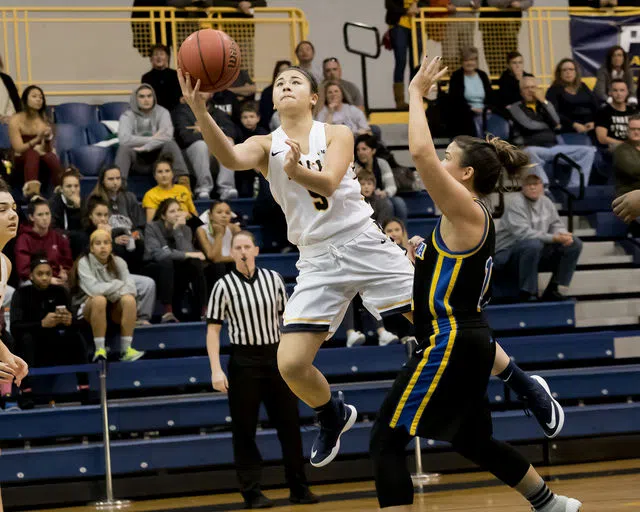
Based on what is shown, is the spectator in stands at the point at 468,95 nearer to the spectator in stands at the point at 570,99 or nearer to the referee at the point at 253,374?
the spectator in stands at the point at 570,99

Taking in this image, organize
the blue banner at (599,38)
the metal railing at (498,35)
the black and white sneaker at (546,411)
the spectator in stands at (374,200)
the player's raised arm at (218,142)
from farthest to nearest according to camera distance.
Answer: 1. the blue banner at (599,38)
2. the metal railing at (498,35)
3. the spectator in stands at (374,200)
4. the black and white sneaker at (546,411)
5. the player's raised arm at (218,142)

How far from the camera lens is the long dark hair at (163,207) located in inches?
400

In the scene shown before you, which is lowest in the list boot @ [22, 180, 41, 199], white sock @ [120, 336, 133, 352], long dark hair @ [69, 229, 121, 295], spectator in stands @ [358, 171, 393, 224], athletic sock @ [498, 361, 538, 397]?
white sock @ [120, 336, 133, 352]

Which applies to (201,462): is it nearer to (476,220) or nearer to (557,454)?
(557,454)

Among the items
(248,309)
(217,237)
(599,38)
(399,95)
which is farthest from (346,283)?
(599,38)

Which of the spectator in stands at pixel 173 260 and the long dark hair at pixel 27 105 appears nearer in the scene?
the spectator in stands at pixel 173 260

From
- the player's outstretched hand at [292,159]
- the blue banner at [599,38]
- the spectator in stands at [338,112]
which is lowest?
the player's outstretched hand at [292,159]

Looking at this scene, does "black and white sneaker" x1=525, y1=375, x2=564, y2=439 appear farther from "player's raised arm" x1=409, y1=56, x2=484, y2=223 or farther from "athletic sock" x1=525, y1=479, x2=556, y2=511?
"player's raised arm" x1=409, y1=56, x2=484, y2=223

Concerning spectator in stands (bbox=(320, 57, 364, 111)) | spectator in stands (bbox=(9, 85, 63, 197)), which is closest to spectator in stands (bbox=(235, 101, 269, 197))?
spectator in stands (bbox=(320, 57, 364, 111))

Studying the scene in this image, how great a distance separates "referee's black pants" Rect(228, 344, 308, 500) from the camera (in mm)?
8219

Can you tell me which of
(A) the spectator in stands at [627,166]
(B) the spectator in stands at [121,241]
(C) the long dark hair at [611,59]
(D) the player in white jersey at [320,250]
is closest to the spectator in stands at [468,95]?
(C) the long dark hair at [611,59]

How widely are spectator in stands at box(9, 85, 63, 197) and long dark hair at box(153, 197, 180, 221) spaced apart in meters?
1.13

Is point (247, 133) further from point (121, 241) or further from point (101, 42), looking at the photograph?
point (101, 42)

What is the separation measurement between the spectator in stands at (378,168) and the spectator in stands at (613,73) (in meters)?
3.57
